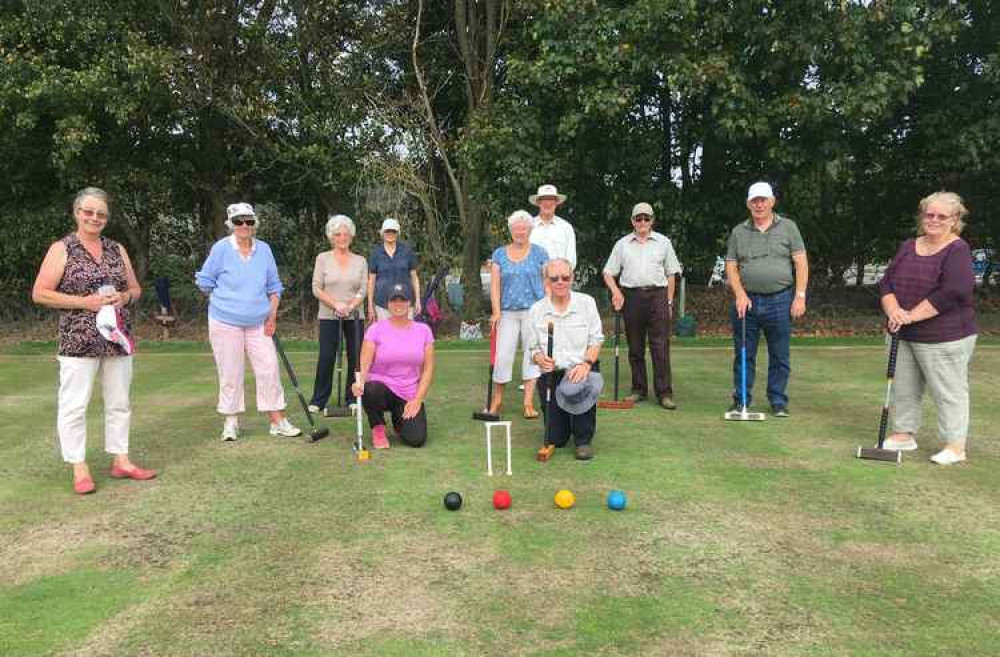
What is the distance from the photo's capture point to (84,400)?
4246 mm

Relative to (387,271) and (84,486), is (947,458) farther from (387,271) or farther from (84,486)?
(84,486)

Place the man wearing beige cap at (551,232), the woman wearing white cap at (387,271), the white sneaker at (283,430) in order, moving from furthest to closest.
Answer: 1. the woman wearing white cap at (387,271)
2. the man wearing beige cap at (551,232)
3. the white sneaker at (283,430)

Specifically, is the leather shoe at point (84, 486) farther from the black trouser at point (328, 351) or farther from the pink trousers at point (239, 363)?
the black trouser at point (328, 351)

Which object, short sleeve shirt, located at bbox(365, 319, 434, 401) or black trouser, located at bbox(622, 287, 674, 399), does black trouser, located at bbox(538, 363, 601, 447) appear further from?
black trouser, located at bbox(622, 287, 674, 399)

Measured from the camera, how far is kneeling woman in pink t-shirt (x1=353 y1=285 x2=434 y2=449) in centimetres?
519

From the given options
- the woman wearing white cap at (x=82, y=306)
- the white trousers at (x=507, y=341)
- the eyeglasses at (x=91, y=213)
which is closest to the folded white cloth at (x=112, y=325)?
the woman wearing white cap at (x=82, y=306)

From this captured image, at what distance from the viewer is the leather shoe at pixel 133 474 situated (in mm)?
4516

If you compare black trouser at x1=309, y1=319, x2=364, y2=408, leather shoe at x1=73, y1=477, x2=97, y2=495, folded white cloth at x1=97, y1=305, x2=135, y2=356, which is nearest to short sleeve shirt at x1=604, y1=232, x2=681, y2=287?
black trouser at x1=309, y1=319, x2=364, y2=408

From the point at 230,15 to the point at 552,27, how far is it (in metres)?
6.35

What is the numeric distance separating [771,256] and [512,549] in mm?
3636

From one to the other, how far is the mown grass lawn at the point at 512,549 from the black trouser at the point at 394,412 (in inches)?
6.2

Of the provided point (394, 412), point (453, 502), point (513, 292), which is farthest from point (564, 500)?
point (513, 292)

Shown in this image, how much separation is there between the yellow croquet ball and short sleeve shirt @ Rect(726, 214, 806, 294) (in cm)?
292

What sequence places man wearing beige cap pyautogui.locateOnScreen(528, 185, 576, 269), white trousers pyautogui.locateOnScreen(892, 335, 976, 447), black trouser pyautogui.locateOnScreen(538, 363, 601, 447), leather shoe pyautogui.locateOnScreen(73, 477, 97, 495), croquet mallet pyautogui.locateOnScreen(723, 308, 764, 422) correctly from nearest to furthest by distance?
leather shoe pyautogui.locateOnScreen(73, 477, 97, 495) → white trousers pyautogui.locateOnScreen(892, 335, 976, 447) → black trouser pyautogui.locateOnScreen(538, 363, 601, 447) → croquet mallet pyautogui.locateOnScreen(723, 308, 764, 422) → man wearing beige cap pyautogui.locateOnScreen(528, 185, 576, 269)
